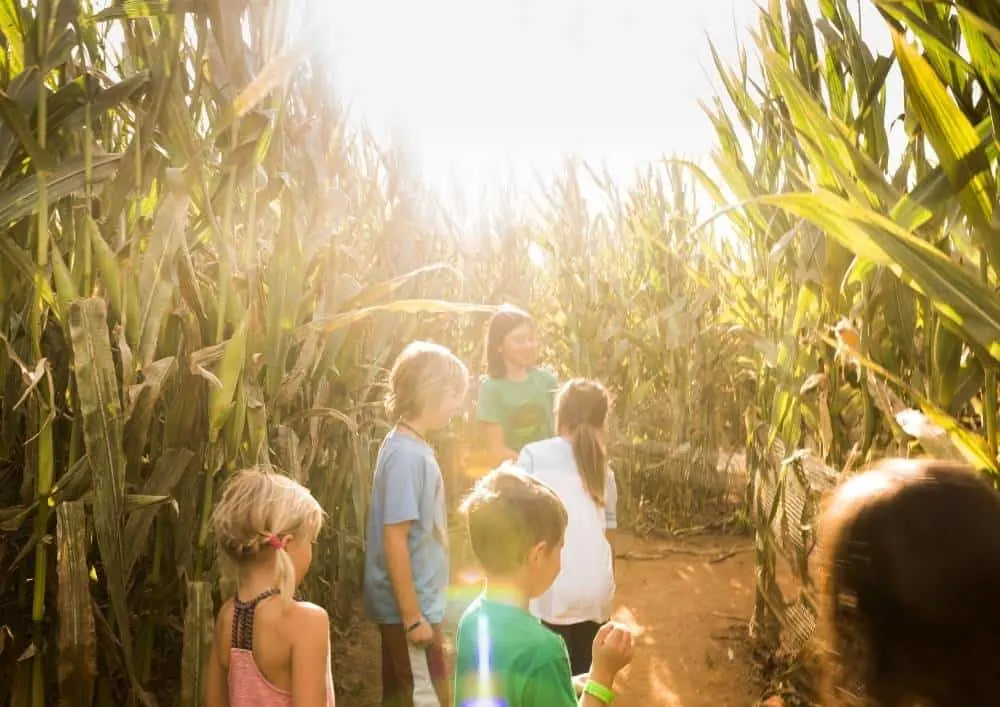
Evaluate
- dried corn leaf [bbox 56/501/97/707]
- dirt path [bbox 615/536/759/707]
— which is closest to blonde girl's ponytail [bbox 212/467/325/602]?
dried corn leaf [bbox 56/501/97/707]

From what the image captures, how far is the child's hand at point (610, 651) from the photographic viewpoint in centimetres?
129

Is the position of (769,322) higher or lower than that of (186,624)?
higher

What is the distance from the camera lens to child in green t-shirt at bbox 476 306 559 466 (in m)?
3.06

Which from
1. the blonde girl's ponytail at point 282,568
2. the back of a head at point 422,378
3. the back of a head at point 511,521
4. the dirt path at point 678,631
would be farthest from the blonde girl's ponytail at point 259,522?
the dirt path at point 678,631

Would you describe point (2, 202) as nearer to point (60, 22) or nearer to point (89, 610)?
point (60, 22)

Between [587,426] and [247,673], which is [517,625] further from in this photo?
[587,426]

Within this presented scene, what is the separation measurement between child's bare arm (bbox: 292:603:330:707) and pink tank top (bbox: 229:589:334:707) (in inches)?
1.6

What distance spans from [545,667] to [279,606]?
51 centimetres

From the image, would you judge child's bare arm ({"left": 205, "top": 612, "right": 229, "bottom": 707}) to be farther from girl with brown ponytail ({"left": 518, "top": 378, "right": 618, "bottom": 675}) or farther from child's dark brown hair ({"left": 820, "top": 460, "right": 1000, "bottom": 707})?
child's dark brown hair ({"left": 820, "top": 460, "right": 1000, "bottom": 707})

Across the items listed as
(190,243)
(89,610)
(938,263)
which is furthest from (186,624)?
(938,263)

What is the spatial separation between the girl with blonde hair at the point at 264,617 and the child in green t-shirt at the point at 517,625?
28cm

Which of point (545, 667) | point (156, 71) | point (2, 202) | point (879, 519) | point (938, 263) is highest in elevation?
point (156, 71)

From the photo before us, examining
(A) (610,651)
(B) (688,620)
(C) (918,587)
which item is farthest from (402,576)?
(B) (688,620)

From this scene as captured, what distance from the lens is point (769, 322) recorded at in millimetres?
2809
